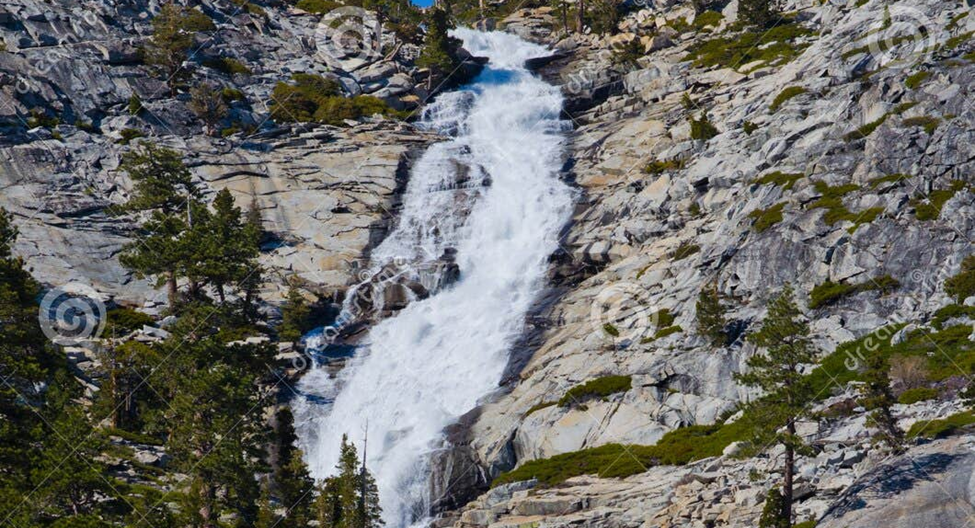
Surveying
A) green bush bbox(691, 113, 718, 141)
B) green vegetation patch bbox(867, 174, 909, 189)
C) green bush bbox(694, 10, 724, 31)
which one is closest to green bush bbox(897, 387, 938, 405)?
green vegetation patch bbox(867, 174, 909, 189)

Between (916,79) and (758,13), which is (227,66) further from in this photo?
(916,79)

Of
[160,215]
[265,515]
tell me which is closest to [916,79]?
[160,215]

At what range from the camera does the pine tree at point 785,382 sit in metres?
32.2

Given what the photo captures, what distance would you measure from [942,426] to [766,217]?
87.6 ft

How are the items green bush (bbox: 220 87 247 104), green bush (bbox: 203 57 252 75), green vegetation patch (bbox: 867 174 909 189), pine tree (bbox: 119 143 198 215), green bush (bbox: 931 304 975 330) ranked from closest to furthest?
green bush (bbox: 931 304 975 330), green vegetation patch (bbox: 867 174 909 189), pine tree (bbox: 119 143 198 215), green bush (bbox: 220 87 247 104), green bush (bbox: 203 57 252 75)

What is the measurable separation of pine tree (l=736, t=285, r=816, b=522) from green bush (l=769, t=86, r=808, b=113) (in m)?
42.3

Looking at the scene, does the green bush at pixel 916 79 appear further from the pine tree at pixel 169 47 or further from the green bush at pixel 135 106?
the pine tree at pixel 169 47

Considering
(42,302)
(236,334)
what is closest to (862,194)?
(236,334)

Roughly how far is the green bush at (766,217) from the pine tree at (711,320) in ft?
26.4

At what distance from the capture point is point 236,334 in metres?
55.4

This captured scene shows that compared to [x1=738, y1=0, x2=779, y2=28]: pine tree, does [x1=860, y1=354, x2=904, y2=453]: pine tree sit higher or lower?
lower

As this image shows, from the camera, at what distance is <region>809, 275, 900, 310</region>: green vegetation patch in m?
51.8

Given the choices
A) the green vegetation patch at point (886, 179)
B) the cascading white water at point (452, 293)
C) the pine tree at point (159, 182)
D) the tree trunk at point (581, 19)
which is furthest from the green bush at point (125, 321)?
the tree trunk at point (581, 19)

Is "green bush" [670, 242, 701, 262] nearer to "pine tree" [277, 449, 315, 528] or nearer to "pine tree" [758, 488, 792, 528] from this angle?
"pine tree" [277, 449, 315, 528]
